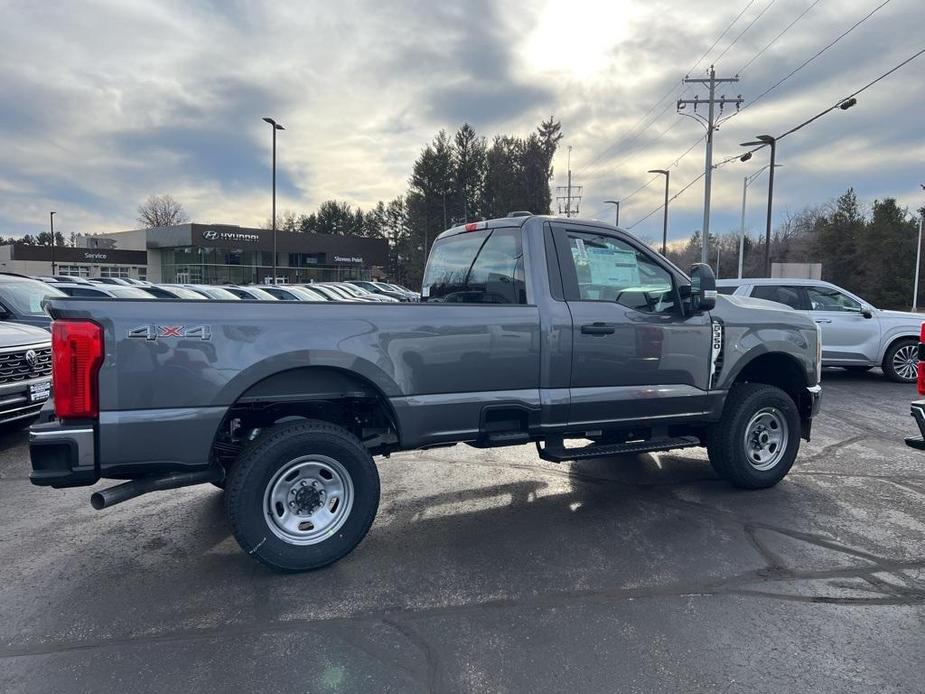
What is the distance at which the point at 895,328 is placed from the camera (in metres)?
11.6

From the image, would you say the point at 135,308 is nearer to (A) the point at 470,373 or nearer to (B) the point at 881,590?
(A) the point at 470,373

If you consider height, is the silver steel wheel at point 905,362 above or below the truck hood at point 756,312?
below

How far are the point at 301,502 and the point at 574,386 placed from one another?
2.04 meters

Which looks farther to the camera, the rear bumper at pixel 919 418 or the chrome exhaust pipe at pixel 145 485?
the rear bumper at pixel 919 418

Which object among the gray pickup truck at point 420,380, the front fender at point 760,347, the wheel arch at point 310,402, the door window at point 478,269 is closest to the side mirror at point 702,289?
the gray pickup truck at point 420,380

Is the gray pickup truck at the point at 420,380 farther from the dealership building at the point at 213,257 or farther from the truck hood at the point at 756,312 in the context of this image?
the dealership building at the point at 213,257

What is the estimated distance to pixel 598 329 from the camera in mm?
4602

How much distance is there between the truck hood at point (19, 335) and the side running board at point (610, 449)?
5.62m

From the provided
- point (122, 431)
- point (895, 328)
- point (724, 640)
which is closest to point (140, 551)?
point (122, 431)

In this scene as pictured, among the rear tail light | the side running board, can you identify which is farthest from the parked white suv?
the rear tail light

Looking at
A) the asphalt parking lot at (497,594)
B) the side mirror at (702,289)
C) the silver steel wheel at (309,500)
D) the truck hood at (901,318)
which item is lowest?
the asphalt parking lot at (497,594)

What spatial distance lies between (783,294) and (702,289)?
7.87 meters

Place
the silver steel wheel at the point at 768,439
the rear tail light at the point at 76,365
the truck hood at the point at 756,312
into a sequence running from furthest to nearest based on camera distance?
the silver steel wheel at the point at 768,439 < the truck hood at the point at 756,312 < the rear tail light at the point at 76,365

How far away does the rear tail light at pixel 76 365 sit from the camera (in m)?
3.29
